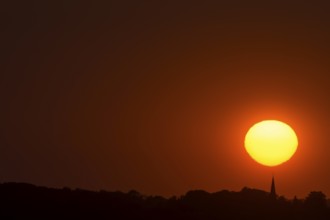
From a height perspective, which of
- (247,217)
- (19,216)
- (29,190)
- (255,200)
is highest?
(255,200)

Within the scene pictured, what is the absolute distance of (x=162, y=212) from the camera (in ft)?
292

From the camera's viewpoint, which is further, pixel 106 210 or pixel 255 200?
pixel 255 200

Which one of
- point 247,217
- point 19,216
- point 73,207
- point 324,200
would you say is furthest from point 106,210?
point 324,200

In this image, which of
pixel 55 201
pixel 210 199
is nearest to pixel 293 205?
pixel 210 199

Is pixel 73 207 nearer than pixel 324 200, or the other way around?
pixel 73 207

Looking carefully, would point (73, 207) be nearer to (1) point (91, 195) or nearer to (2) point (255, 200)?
(1) point (91, 195)

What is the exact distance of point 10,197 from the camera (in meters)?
86.9

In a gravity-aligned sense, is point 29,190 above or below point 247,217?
below

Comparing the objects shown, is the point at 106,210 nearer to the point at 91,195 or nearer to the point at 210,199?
the point at 91,195

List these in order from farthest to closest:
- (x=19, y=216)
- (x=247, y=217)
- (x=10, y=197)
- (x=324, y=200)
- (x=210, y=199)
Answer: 1. (x=324, y=200)
2. (x=210, y=199)
3. (x=247, y=217)
4. (x=10, y=197)
5. (x=19, y=216)

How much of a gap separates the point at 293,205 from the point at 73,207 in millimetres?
56489

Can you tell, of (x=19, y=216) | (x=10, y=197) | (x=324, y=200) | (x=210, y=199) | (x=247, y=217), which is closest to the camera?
(x=19, y=216)

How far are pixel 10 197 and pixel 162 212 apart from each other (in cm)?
1625

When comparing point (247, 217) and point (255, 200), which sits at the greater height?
point (255, 200)
